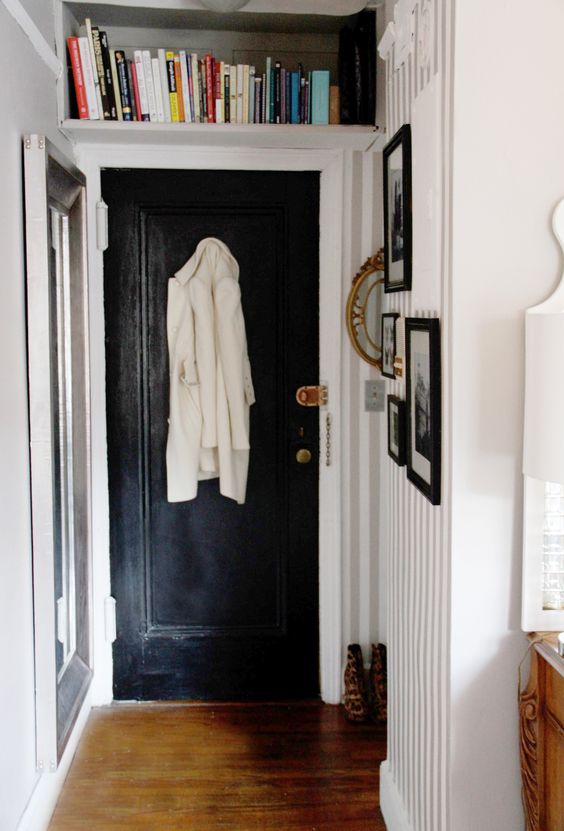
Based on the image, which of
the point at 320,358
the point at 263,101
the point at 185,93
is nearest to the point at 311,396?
the point at 320,358

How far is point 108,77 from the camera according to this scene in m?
3.16

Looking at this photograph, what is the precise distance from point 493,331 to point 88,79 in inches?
76.0

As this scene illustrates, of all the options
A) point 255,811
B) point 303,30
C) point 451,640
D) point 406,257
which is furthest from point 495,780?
point 303,30

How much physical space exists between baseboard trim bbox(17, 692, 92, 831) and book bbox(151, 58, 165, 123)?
2.20 meters

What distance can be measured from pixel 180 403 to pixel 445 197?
172cm

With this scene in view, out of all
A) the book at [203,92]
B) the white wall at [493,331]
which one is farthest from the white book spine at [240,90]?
the white wall at [493,331]

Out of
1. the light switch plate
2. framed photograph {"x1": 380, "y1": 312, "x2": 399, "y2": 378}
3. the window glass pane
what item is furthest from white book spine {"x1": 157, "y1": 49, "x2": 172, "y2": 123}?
the window glass pane

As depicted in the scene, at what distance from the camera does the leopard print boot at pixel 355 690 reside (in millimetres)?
3402

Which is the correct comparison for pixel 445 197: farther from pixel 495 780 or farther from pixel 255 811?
pixel 255 811

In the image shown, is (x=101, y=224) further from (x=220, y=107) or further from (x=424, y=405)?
(x=424, y=405)

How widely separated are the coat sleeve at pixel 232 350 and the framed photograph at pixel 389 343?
0.74 metres

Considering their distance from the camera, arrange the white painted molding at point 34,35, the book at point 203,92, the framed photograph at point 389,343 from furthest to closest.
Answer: the book at point 203,92
the framed photograph at point 389,343
the white painted molding at point 34,35

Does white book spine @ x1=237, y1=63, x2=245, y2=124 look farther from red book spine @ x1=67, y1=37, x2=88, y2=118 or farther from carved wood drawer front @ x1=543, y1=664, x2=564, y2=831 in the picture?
carved wood drawer front @ x1=543, y1=664, x2=564, y2=831

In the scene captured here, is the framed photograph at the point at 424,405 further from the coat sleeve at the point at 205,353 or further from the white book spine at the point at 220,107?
the white book spine at the point at 220,107
